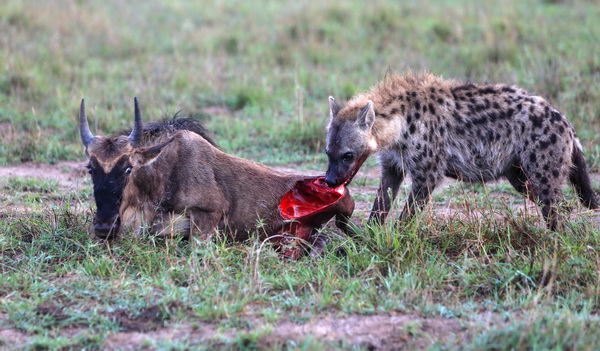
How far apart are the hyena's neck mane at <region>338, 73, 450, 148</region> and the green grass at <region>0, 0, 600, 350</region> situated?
68 centimetres

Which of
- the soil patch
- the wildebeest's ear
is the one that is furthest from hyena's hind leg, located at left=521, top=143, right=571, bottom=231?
the wildebeest's ear

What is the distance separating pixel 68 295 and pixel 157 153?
118 cm

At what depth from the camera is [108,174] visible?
15.8 ft

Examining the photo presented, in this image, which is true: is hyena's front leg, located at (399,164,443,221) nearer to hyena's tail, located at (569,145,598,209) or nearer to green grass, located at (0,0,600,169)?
hyena's tail, located at (569,145,598,209)

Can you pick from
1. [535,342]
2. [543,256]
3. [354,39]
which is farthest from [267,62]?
[535,342]

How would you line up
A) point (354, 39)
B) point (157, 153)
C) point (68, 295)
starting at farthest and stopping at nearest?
point (354, 39), point (157, 153), point (68, 295)

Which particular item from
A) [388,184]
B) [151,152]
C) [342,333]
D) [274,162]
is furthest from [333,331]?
[274,162]

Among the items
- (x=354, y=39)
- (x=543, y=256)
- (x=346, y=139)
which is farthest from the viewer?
(x=354, y=39)

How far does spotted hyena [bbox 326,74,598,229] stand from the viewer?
18.7ft

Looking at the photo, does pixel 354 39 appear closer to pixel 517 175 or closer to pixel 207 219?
pixel 517 175

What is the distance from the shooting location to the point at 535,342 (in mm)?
3684

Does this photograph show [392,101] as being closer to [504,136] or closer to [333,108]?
[333,108]

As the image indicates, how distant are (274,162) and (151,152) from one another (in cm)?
271

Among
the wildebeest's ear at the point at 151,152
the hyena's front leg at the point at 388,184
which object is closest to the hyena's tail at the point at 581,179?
the hyena's front leg at the point at 388,184
